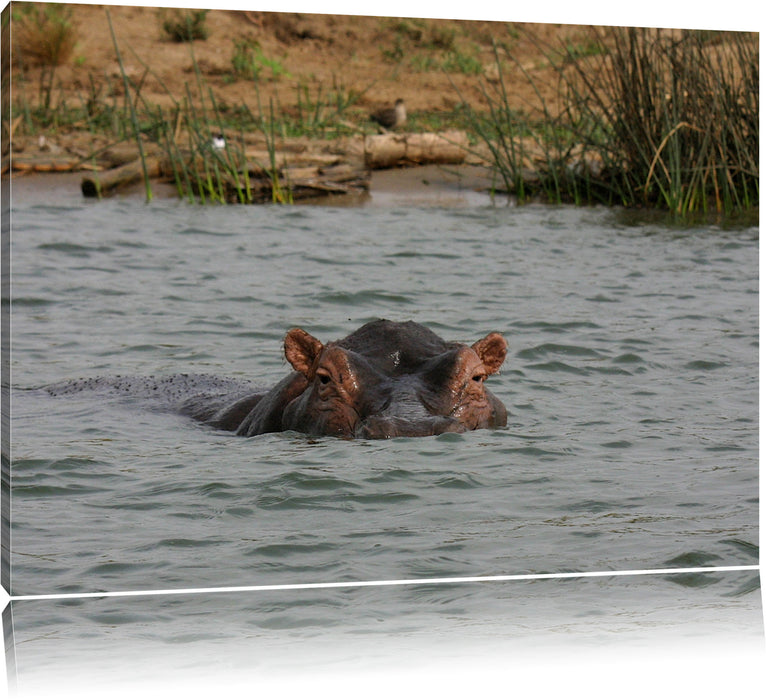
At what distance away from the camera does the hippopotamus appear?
240 inches

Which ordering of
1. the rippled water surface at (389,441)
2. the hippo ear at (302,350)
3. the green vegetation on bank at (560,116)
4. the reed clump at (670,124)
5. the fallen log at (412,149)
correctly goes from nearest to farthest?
the rippled water surface at (389,441), the hippo ear at (302,350), the reed clump at (670,124), the green vegetation on bank at (560,116), the fallen log at (412,149)

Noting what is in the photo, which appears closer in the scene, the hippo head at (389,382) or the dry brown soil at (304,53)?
the hippo head at (389,382)

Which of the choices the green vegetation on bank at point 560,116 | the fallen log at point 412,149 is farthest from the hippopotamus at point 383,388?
the fallen log at point 412,149

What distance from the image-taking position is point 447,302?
9992 millimetres

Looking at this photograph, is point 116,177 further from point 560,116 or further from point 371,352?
point 371,352

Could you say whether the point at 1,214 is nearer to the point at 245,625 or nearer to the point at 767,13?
the point at 245,625

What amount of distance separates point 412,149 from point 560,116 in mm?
2110

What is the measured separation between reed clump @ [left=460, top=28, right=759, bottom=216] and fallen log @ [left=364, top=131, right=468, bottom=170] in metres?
1.75

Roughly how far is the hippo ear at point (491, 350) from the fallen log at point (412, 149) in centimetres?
695

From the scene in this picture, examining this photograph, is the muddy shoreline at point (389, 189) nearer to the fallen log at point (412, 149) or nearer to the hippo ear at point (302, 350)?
the fallen log at point (412, 149)

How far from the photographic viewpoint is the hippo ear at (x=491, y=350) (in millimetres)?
6734

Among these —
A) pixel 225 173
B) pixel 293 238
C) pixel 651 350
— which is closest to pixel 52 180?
pixel 225 173

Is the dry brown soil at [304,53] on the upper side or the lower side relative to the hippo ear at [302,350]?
upper

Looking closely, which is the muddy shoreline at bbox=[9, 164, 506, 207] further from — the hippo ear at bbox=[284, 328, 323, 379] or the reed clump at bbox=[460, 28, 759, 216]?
the hippo ear at bbox=[284, 328, 323, 379]
